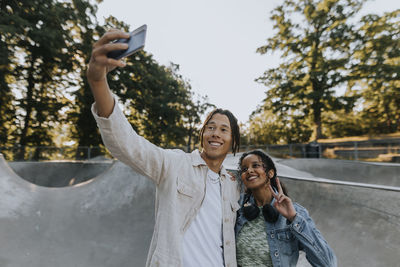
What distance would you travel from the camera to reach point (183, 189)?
5.23ft

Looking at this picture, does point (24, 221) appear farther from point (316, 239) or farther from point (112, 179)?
point (316, 239)

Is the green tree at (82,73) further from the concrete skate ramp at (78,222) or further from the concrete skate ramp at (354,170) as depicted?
the concrete skate ramp at (354,170)

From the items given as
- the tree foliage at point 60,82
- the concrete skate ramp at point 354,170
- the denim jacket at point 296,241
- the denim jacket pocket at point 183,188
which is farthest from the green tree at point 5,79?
the concrete skate ramp at point 354,170

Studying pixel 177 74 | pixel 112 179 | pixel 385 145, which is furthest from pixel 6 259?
pixel 177 74

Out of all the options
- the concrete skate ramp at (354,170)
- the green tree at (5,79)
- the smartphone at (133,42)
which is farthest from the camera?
the green tree at (5,79)

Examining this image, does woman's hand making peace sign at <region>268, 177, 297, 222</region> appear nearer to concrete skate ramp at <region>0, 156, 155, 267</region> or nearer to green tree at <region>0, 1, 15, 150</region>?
concrete skate ramp at <region>0, 156, 155, 267</region>

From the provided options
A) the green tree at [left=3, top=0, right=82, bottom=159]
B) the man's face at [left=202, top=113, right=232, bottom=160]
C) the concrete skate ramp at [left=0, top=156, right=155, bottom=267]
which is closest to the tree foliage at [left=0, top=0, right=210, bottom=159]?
the green tree at [left=3, top=0, right=82, bottom=159]

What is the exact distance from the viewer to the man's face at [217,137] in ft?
5.95

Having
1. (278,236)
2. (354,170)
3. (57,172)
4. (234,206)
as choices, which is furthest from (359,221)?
(57,172)

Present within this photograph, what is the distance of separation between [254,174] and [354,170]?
7.66 metres

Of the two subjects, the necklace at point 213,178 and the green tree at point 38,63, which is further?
the green tree at point 38,63

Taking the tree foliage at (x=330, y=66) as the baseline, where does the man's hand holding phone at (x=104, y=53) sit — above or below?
below

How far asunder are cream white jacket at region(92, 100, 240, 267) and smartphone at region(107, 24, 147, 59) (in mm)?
316

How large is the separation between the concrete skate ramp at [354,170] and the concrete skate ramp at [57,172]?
8.75 m
